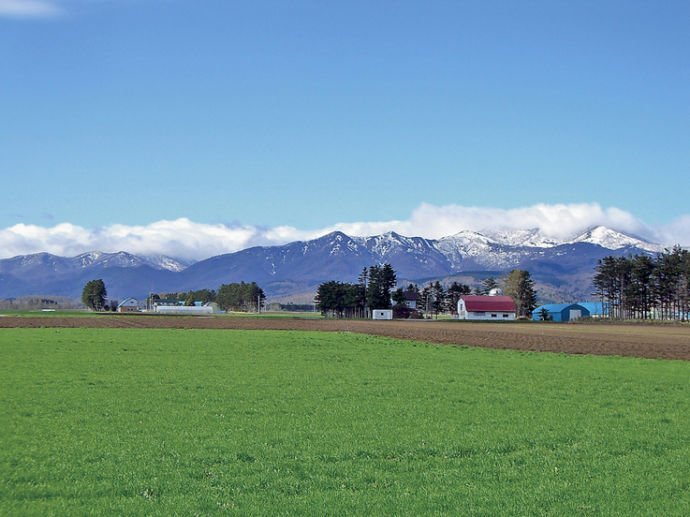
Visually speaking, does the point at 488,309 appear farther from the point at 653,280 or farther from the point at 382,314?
the point at 653,280

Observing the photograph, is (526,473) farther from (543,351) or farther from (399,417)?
(543,351)

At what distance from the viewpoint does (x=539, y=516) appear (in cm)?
1114

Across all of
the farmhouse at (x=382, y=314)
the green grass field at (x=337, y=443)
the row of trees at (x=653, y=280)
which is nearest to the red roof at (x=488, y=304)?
the farmhouse at (x=382, y=314)

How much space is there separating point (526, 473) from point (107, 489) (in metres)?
8.75

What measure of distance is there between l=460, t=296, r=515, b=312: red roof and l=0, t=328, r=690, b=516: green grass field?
Result: 14618cm

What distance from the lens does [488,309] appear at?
579ft

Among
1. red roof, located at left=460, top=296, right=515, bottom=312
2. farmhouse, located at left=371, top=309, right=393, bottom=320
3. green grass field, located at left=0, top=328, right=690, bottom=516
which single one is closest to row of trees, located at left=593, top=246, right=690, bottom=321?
red roof, located at left=460, top=296, right=515, bottom=312

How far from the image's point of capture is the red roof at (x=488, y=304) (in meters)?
177

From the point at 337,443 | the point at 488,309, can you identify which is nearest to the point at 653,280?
the point at 488,309

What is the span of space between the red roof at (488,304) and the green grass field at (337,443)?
146 m

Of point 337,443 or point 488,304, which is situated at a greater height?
point 488,304

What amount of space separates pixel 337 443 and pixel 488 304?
167 metres

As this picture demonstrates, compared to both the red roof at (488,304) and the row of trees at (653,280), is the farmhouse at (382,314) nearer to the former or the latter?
the red roof at (488,304)

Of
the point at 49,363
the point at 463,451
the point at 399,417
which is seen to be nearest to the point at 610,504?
the point at 463,451
